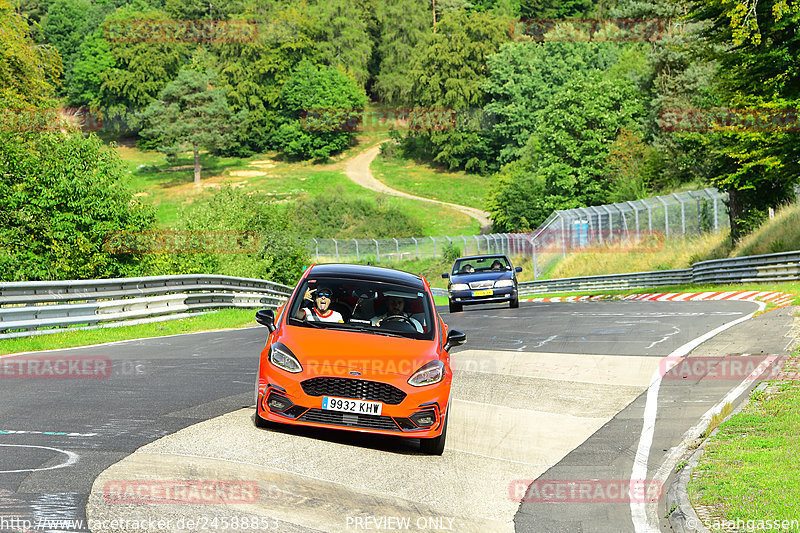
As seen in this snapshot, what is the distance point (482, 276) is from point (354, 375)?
1940cm

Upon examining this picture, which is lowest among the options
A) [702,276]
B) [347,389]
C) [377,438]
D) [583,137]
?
[702,276]

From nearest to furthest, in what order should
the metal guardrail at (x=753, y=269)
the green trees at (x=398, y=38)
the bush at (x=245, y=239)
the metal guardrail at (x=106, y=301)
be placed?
the metal guardrail at (x=106, y=301)
the metal guardrail at (x=753, y=269)
the bush at (x=245, y=239)
the green trees at (x=398, y=38)

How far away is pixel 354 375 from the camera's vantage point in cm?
832

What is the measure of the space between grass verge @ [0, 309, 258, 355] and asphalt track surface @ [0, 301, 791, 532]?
1.41m

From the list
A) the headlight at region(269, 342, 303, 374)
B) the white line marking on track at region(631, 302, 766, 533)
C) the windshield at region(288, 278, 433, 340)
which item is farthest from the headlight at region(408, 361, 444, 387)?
the white line marking on track at region(631, 302, 766, 533)

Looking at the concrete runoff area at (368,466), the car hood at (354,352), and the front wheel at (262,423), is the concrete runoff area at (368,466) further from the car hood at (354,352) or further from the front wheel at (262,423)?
the car hood at (354,352)

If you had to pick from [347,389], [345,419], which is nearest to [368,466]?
[345,419]

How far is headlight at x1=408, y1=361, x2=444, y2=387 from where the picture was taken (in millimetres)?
8531

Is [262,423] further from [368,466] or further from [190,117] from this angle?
[190,117]

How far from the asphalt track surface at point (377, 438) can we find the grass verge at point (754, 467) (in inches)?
22.5

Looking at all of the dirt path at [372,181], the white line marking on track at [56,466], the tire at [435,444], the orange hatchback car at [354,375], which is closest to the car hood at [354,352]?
the orange hatchback car at [354,375]

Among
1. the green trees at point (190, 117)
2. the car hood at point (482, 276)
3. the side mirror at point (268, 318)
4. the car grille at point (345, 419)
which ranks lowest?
the green trees at point (190, 117)

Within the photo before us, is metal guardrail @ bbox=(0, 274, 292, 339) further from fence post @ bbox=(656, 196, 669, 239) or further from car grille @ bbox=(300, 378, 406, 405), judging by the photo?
fence post @ bbox=(656, 196, 669, 239)

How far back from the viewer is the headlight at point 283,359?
332 inches
